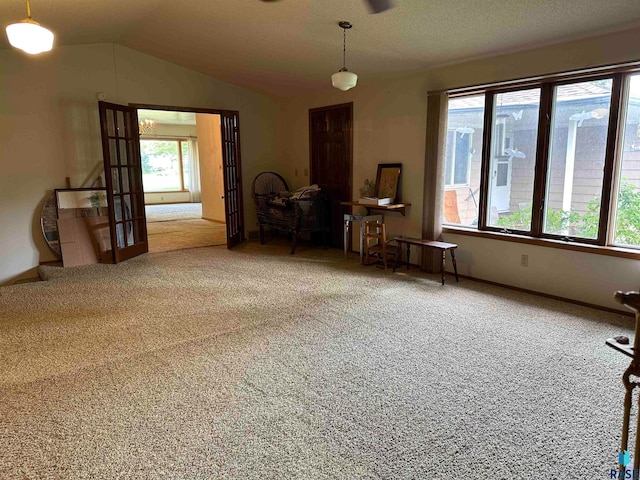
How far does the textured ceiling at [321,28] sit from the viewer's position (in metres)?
3.24

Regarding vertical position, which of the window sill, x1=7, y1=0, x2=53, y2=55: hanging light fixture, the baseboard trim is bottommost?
the baseboard trim

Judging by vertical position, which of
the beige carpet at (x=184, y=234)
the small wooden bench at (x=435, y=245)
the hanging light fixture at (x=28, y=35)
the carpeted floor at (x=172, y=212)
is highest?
the hanging light fixture at (x=28, y=35)

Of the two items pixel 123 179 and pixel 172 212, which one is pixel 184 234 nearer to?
pixel 123 179

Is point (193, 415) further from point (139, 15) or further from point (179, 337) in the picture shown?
point (139, 15)

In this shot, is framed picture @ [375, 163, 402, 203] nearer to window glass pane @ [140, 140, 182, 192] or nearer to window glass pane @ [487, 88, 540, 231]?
window glass pane @ [487, 88, 540, 231]

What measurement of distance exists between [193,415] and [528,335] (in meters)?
2.44

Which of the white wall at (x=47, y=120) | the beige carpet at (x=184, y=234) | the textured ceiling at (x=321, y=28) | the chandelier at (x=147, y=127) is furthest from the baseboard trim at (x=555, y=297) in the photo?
the chandelier at (x=147, y=127)

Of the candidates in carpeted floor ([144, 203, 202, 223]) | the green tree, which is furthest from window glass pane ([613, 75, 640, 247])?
carpeted floor ([144, 203, 202, 223])

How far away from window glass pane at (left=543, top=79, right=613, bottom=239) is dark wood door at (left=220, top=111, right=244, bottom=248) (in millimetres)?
4278

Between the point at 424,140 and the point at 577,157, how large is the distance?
161 centimetres

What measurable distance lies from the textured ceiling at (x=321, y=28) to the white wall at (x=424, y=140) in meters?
0.15

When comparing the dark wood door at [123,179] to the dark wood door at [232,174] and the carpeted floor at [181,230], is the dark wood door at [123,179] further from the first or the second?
the dark wood door at [232,174]

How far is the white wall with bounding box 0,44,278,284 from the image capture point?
4812mm

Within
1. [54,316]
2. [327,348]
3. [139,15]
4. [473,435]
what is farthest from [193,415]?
[139,15]
